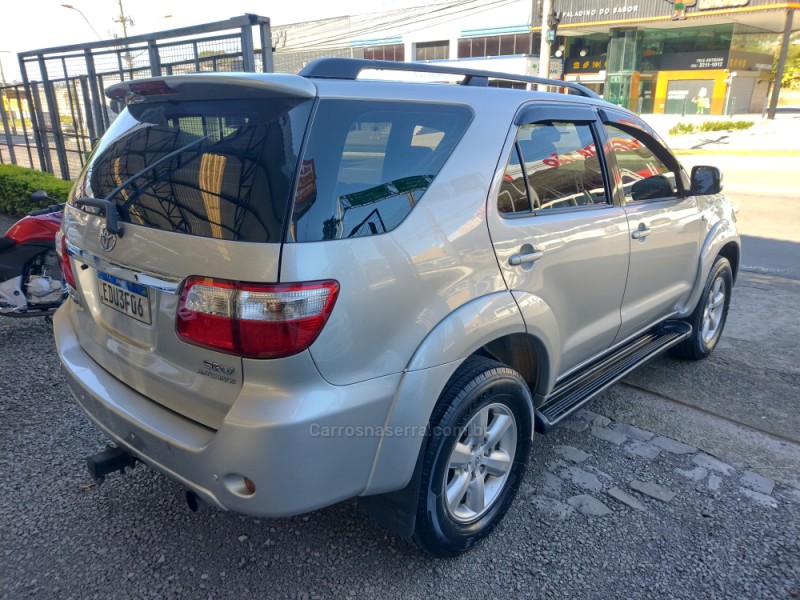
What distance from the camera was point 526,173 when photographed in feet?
8.61

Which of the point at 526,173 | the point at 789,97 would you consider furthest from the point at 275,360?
the point at 789,97

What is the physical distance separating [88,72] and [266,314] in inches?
373

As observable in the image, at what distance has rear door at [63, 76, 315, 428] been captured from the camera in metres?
1.85

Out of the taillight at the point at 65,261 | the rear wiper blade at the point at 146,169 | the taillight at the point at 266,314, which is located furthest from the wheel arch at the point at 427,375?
the taillight at the point at 65,261

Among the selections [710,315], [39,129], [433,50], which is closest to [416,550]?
[710,315]

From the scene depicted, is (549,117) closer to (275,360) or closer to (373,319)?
(373,319)

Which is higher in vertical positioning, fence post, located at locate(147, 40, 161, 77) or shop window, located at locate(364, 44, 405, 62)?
shop window, located at locate(364, 44, 405, 62)

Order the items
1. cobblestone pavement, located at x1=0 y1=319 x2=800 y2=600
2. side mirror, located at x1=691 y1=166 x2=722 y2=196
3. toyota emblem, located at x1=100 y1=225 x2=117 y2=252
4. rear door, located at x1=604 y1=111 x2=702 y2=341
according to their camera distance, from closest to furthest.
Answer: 1. toyota emblem, located at x1=100 y1=225 x2=117 y2=252
2. cobblestone pavement, located at x1=0 y1=319 x2=800 y2=600
3. rear door, located at x1=604 y1=111 x2=702 y2=341
4. side mirror, located at x1=691 y1=166 x2=722 y2=196

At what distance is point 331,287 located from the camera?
1.84 metres

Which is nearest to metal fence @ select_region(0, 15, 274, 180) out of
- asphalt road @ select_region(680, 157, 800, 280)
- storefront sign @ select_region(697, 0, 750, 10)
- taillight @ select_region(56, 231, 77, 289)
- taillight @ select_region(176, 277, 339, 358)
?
taillight @ select_region(56, 231, 77, 289)

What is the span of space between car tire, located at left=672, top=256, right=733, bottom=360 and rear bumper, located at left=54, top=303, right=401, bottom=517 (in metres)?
3.06

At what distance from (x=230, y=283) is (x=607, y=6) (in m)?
39.9

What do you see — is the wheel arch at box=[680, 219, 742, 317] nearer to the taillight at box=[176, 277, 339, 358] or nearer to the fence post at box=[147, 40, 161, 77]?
the taillight at box=[176, 277, 339, 358]

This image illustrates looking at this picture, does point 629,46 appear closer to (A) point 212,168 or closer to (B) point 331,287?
(A) point 212,168
